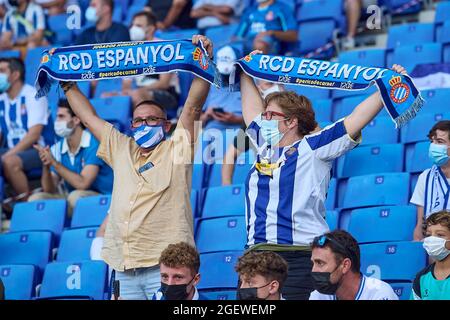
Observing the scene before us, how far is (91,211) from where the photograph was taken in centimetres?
878

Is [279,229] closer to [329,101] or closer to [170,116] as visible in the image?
[329,101]

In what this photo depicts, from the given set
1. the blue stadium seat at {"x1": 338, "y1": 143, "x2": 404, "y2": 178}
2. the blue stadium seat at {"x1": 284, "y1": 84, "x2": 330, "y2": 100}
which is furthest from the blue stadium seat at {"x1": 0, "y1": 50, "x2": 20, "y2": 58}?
the blue stadium seat at {"x1": 338, "y1": 143, "x2": 404, "y2": 178}

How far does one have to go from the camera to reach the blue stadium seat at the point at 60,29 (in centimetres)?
1237

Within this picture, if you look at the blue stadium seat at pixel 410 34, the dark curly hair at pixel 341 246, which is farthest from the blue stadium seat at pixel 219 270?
the blue stadium seat at pixel 410 34

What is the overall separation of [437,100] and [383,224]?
1.62 meters

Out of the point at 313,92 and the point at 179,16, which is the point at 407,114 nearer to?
the point at 313,92

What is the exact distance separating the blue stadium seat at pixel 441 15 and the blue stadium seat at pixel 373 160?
2041 mm

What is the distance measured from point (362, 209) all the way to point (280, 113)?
4.77ft

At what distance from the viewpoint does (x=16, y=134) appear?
10.2 meters

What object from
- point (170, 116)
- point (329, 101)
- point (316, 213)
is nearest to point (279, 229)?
point (316, 213)

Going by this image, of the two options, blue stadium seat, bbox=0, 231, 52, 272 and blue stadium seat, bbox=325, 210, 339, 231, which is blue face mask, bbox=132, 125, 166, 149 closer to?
blue stadium seat, bbox=325, 210, 339, 231

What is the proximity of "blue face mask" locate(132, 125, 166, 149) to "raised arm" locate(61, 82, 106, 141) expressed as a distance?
1.17 ft

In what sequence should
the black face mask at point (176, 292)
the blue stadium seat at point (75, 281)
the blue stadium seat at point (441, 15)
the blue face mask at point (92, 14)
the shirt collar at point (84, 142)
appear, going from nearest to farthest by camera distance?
1. the black face mask at point (176, 292)
2. the blue stadium seat at point (75, 281)
3. the shirt collar at point (84, 142)
4. the blue stadium seat at point (441, 15)
5. the blue face mask at point (92, 14)

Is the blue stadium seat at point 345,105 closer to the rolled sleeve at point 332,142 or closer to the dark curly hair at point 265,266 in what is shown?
the rolled sleeve at point 332,142
